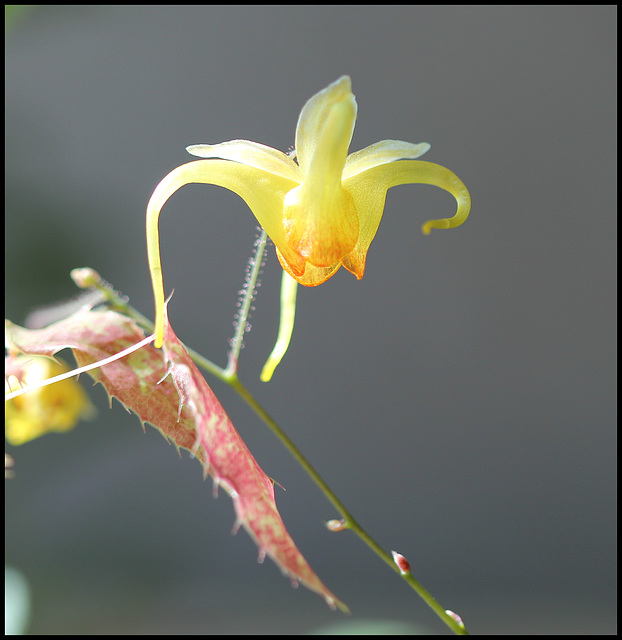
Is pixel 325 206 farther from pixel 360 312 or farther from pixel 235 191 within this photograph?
pixel 360 312

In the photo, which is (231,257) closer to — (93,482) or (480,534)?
(93,482)

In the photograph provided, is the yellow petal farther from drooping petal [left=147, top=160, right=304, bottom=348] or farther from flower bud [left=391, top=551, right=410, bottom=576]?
flower bud [left=391, top=551, right=410, bottom=576]

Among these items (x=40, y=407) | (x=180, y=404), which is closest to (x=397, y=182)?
(x=180, y=404)

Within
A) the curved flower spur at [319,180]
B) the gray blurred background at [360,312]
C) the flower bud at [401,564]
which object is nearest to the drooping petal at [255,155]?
the curved flower spur at [319,180]

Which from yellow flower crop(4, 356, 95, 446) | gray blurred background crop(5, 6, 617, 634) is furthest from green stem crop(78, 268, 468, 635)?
gray blurred background crop(5, 6, 617, 634)

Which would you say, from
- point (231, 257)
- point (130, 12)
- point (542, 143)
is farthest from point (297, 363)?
point (130, 12)

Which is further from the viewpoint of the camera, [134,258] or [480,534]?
[480,534]
